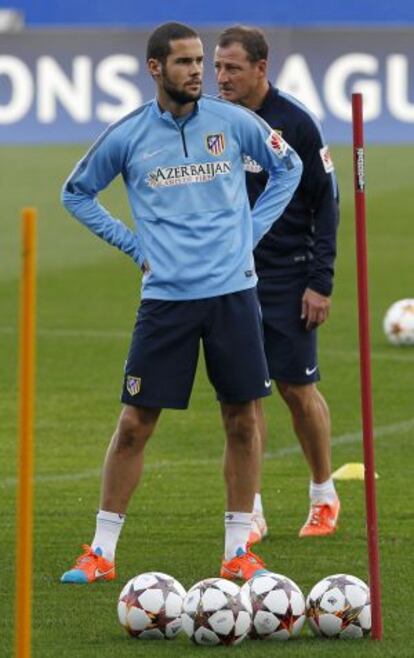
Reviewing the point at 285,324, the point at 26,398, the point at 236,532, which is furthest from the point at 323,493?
the point at 26,398

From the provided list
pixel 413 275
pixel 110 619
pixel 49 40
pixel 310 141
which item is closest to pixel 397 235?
pixel 413 275

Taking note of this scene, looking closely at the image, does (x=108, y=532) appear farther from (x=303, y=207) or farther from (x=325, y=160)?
(x=325, y=160)

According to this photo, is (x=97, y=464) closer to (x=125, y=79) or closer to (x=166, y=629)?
(x=166, y=629)

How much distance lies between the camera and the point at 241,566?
9.68m

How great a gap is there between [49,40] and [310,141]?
63.5 ft

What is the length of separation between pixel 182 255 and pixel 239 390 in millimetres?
655

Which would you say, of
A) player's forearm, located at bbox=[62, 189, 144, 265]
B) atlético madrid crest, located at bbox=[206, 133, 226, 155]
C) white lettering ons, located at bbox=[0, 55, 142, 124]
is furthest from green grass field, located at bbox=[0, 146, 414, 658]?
white lettering ons, located at bbox=[0, 55, 142, 124]

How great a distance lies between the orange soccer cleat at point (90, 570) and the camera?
962 cm

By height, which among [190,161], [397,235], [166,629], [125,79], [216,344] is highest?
[125,79]

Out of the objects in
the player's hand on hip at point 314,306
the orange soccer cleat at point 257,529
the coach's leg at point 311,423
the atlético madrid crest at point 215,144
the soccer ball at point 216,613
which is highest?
the atlético madrid crest at point 215,144

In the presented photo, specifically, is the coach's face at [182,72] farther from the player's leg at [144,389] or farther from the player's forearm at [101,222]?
the player's leg at [144,389]

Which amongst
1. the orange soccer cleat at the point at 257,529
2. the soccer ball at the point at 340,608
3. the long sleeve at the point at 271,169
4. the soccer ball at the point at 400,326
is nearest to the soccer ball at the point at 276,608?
the soccer ball at the point at 340,608

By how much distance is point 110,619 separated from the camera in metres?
8.78

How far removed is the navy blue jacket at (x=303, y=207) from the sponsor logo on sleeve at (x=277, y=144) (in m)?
0.79
